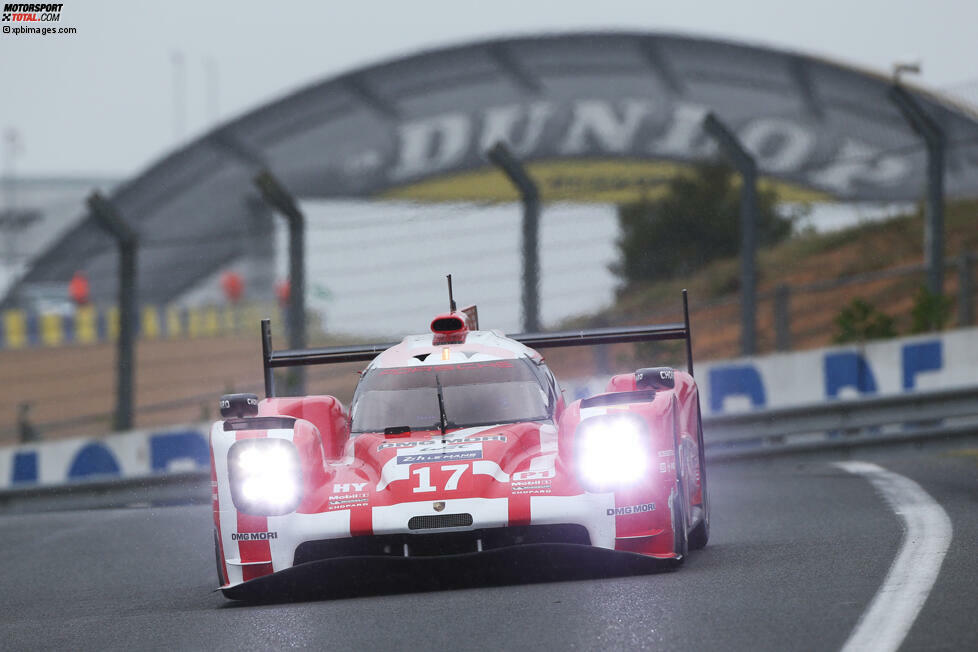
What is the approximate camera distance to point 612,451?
6863 mm

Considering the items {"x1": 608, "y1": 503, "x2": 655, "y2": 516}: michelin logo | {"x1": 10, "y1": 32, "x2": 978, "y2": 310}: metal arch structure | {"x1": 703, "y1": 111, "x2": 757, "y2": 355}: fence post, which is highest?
{"x1": 10, "y1": 32, "x2": 978, "y2": 310}: metal arch structure

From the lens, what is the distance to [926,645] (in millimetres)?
4688

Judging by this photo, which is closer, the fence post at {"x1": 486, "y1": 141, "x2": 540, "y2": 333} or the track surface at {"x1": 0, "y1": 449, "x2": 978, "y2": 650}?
the track surface at {"x1": 0, "y1": 449, "x2": 978, "y2": 650}

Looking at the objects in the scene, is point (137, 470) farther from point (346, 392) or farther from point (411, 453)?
point (411, 453)

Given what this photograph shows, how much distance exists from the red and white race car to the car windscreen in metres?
0.05

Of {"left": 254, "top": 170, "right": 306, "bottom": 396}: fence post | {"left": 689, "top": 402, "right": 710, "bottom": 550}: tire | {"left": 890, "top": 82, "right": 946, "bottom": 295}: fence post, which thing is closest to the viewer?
{"left": 689, "top": 402, "right": 710, "bottom": 550}: tire

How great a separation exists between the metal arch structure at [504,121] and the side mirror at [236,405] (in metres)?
34.6

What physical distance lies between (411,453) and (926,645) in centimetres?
289

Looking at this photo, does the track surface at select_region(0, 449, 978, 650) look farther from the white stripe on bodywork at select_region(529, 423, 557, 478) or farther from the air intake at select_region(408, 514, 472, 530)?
the white stripe on bodywork at select_region(529, 423, 557, 478)

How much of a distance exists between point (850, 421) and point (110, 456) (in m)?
6.02

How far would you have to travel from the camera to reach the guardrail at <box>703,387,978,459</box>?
12.8 metres

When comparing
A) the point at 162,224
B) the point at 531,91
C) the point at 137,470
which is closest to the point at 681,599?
the point at 137,470

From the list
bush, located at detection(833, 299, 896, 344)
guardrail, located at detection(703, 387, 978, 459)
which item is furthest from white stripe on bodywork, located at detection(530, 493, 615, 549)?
bush, located at detection(833, 299, 896, 344)

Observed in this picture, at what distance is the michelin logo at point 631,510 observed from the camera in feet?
22.1
